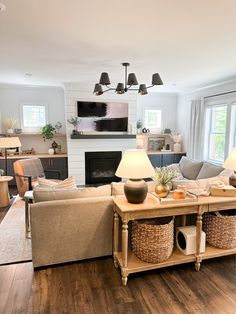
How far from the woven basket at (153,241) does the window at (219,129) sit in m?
3.45

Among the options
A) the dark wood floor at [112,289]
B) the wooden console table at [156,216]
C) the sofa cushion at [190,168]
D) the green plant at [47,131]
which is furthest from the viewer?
the green plant at [47,131]

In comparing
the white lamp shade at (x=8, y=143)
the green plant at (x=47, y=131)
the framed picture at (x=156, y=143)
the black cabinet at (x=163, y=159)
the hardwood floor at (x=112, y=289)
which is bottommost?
the hardwood floor at (x=112, y=289)

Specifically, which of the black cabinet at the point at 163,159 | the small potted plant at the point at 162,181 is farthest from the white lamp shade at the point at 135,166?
the black cabinet at the point at 163,159

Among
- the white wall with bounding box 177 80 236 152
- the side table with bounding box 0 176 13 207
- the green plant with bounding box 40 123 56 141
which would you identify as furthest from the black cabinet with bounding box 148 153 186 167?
the side table with bounding box 0 176 13 207

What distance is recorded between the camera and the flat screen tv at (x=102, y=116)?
5.75 m

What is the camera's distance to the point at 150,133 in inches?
266

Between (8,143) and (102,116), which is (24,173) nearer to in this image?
(8,143)

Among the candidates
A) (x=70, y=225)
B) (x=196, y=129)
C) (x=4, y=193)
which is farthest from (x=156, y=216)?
(x=196, y=129)

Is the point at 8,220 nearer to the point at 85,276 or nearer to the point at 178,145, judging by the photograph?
the point at 85,276

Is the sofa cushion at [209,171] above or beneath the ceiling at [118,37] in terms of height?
beneath

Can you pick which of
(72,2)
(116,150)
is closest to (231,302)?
(72,2)

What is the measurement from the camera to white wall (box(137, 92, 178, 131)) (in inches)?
263

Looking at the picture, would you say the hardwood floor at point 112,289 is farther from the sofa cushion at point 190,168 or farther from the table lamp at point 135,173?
the sofa cushion at point 190,168

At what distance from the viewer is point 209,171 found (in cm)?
416
